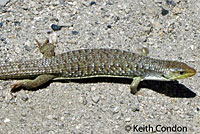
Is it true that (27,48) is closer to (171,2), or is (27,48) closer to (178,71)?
(178,71)

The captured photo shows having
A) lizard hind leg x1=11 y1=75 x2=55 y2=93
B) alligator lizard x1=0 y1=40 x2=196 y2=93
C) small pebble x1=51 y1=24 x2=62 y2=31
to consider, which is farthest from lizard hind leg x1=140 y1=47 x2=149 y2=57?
lizard hind leg x1=11 y1=75 x2=55 y2=93

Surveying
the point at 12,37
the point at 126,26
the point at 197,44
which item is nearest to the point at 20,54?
the point at 12,37

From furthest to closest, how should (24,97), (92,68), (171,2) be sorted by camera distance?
(171,2) < (92,68) < (24,97)

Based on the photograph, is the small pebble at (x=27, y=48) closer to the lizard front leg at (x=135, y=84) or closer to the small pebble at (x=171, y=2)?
the lizard front leg at (x=135, y=84)

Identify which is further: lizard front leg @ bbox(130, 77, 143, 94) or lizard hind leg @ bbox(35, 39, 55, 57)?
lizard hind leg @ bbox(35, 39, 55, 57)

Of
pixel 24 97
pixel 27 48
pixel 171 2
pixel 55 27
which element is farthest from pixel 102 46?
pixel 171 2

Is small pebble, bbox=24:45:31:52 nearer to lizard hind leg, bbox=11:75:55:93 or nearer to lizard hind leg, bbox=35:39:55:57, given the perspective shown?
lizard hind leg, bbox=35:39:55:57

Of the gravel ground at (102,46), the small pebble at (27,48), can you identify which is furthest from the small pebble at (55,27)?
the small pebble at (27,48)

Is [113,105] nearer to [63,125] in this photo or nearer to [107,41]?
[63,125]
